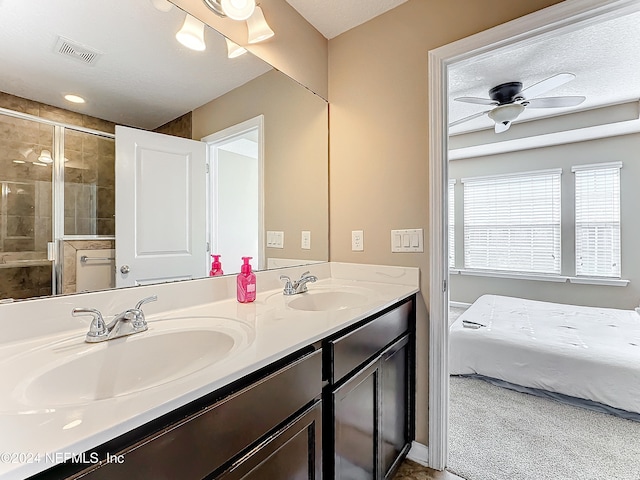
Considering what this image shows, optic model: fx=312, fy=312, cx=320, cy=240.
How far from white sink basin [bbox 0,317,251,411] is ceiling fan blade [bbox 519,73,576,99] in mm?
2703

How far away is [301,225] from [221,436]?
137 cm

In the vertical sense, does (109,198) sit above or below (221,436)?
above

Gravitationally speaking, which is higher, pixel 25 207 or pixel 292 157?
pixel 292 157

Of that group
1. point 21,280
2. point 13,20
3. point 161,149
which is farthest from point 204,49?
point 21,280

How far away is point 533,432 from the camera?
1869 millimetres

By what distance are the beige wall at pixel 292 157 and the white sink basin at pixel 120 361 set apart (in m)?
0.81

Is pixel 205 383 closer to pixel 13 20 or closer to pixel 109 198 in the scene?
pixel 109 198

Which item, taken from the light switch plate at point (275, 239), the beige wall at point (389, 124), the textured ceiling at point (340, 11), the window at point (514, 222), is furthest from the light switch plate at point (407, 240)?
the window at point (514, 222)

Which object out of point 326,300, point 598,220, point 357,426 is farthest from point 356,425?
point 598,220

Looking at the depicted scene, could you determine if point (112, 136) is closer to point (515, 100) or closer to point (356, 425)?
point (356, 425)

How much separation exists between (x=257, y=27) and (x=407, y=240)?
1292mm

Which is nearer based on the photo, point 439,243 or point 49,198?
point 49,198

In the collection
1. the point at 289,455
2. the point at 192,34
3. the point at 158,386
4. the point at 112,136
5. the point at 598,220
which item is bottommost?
the point at 289,455

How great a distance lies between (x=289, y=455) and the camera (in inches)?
32.4
